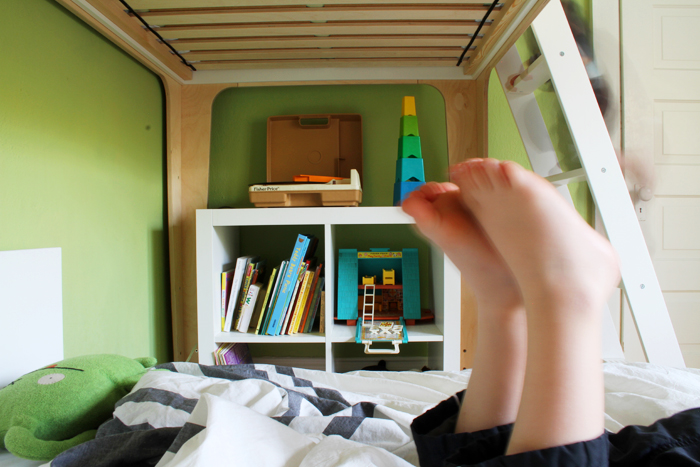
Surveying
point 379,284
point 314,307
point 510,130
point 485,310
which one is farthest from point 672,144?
point 485,310

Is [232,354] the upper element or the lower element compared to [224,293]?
lower

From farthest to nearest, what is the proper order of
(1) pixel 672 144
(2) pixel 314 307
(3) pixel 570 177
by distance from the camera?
(1) pixel 672 144 < (2) pixel 314 307 < (3) pixel 570 177

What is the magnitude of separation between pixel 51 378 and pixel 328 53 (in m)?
1.14

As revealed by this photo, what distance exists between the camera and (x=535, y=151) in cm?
114

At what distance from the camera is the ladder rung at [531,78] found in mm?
967

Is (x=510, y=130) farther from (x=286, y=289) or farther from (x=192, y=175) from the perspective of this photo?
(x=192, y=175)

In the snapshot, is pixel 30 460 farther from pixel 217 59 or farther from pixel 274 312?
pixel 217 59

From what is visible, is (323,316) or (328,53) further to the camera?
(328,53)

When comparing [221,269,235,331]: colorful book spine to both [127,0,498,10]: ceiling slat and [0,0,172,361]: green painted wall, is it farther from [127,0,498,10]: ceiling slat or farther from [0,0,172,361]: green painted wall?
[127,0,498,10]: ceiling slat

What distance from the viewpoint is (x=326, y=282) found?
1.21 m

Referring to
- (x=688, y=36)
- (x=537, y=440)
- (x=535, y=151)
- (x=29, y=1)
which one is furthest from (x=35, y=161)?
(x=688, y=36)

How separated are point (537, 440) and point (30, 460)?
1.94ft

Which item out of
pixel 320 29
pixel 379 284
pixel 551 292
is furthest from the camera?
pixel 379 284

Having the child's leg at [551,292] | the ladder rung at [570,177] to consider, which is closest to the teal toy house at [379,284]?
the ladder rung at [570,177]
